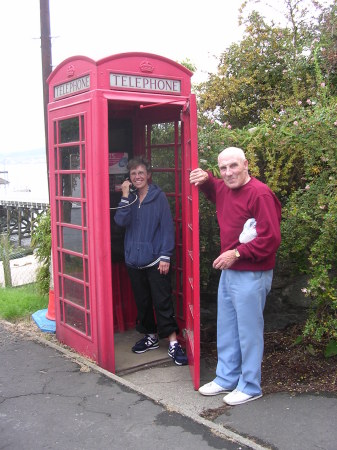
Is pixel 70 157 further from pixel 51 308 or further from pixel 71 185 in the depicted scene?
pixel 51 308

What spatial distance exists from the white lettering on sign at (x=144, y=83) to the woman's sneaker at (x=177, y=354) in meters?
2.30

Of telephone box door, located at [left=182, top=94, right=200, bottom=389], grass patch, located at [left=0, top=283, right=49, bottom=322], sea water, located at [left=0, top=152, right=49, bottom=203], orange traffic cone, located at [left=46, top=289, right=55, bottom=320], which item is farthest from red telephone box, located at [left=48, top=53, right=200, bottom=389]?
sea water, located at [left=0, top=152, right=49, bottom=203]

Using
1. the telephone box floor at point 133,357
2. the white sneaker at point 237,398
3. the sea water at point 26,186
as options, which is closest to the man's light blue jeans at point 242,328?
the white sneaker at point 237,398

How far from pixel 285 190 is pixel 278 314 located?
1.21m

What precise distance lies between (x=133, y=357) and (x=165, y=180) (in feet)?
5.73

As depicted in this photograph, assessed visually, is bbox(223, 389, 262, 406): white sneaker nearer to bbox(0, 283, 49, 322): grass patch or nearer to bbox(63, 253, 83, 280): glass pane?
bbox(63, 253, 83, 280): glass pane

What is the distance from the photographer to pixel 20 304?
20.8 ft

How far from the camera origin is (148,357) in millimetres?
4727

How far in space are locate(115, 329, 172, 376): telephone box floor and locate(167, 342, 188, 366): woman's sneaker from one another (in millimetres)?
92

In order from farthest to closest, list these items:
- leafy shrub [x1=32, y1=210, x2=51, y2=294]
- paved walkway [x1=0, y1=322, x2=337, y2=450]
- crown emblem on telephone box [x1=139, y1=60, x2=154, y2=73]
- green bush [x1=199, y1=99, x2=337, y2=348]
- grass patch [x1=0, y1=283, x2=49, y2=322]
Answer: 1. leafy shrub [x1=32, y1=210, x2=51, y2=294]
2. grass patch [x1=0, y1=283, x2=49, y2=322]
3. crown emblem on telephone box [x1=139, y1=60, x2=154, y2=73]
4. green bush [x1=199, y1=99, x2=337, y2=348]
5. paved walkway [x1=0, y1=322, x2=337, y2=450]

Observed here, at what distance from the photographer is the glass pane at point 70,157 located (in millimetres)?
4391

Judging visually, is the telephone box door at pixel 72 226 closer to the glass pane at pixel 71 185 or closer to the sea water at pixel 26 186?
the glass pane at pixel 71 185

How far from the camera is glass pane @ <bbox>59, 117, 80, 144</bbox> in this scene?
14.2 feet

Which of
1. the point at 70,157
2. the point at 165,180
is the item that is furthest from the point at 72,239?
the point at 165,180
